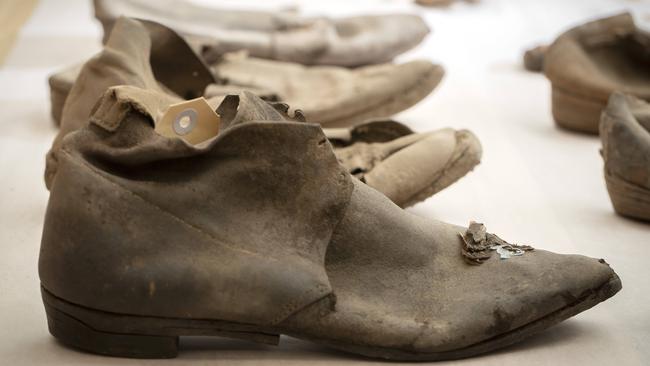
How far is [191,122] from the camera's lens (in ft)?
5.24

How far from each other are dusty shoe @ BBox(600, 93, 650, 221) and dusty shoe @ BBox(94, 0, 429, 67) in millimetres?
1335

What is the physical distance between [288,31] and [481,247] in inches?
82.4

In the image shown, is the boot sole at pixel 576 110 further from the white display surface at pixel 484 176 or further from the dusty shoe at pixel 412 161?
the dusty shoe at pixel 412 161

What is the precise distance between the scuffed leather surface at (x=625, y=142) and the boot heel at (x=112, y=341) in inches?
45.2

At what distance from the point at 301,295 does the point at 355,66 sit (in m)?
2.18

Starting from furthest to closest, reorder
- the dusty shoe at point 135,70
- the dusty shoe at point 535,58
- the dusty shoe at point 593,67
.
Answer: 1. the dusty shoe at point 535,58
2. the dusty shoe at point 593,67
3. the dusty shoe at point 135,70

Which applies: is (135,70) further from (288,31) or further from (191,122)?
(288,31)

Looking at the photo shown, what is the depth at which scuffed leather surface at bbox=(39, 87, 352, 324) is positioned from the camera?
4.82 ft

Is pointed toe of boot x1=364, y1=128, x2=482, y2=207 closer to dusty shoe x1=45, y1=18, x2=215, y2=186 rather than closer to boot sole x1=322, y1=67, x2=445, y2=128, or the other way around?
dusty shoe x1=45, y1=18, x2=215, y2=186

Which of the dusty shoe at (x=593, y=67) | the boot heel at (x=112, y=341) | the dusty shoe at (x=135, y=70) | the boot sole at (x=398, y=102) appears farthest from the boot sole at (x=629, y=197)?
the boot heel at (x=112, y=341)

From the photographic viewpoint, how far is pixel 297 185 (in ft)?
5.05

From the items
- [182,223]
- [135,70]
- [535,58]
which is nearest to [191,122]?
[182,223]

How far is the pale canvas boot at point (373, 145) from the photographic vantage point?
2184mm

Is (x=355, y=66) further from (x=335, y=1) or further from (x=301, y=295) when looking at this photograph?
(x=301, y=295)
